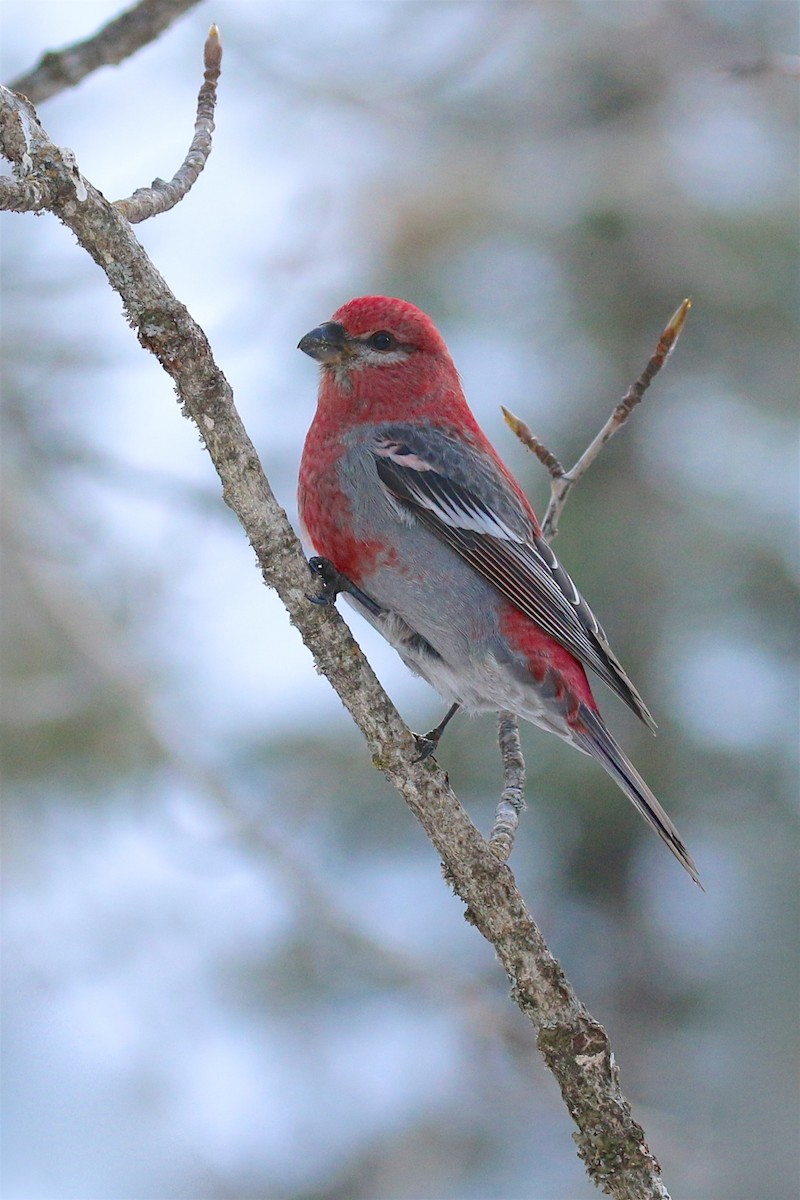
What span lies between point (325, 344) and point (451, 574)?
905 millimetres

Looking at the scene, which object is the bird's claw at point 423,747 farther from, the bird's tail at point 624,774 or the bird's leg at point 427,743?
the bird's tail at point 624,774

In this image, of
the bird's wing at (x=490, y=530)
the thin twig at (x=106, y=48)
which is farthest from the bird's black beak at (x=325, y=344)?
the thin twig at (x=106, y=48)

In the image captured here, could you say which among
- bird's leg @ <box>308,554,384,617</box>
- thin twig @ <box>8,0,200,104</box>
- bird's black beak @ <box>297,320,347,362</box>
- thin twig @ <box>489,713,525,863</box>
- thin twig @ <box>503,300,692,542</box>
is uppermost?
thin twig @ <box>8,0,200,104</box>

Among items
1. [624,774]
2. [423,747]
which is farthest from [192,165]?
[624,774]

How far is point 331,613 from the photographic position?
2.77 meters

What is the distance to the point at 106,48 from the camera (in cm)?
356

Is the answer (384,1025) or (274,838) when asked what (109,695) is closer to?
(274,838)

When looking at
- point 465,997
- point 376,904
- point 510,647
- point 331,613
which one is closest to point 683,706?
point 376,904

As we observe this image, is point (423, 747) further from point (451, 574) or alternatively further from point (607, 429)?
point (607, 429)

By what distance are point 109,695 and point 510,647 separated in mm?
3894

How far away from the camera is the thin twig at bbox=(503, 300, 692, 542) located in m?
3.46

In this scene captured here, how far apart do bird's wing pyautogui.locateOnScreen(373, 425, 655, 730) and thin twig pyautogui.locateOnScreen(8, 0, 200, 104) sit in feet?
4.29

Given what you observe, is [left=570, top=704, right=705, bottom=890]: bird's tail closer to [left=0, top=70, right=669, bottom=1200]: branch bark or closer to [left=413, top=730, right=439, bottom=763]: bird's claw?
[left=413, top=730, right=439, bottom=763]: bird's claw

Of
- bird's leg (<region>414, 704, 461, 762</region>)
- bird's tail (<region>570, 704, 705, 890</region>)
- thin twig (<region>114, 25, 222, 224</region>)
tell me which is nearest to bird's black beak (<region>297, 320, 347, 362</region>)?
thin twig (<region>114, 25, 222, 224</region>)
